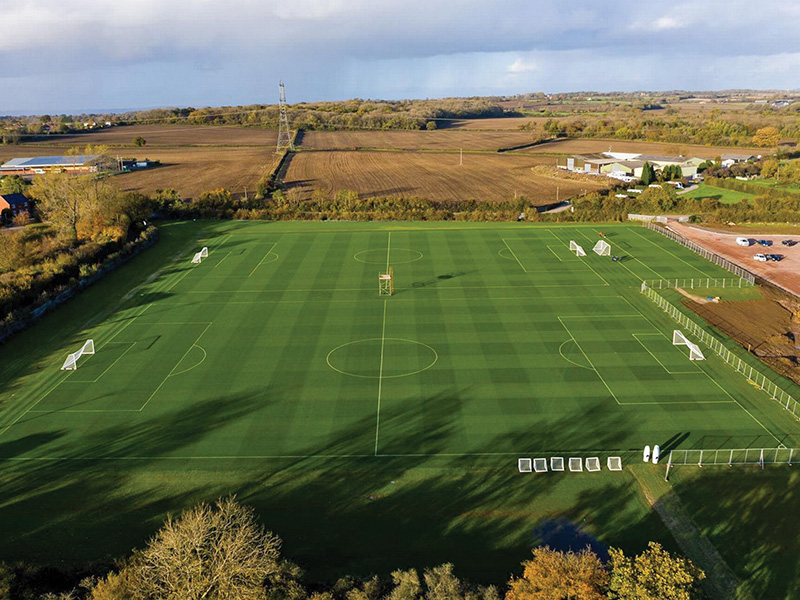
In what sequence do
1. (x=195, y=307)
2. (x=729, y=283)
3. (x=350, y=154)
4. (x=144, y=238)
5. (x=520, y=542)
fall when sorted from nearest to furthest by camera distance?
(x=520, y=542), (x=195, y=307), (x=729, y=283), (x=144, y=238), (x=350, y=154)

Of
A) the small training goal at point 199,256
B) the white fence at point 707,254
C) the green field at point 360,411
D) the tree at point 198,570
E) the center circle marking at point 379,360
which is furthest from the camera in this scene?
the small training goal at point 199,256

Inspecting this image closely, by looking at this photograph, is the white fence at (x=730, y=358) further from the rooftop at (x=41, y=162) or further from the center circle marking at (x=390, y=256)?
the rooftop at (x=41, y=162)

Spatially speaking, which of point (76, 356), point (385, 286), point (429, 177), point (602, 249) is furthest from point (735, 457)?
point (429, 177)

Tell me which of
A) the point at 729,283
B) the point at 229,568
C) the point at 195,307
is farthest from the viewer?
the point at 729,283

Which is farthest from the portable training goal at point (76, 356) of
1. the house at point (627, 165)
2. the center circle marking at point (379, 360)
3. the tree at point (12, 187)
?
the house at point (627, 165)

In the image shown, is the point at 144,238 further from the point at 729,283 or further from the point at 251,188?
the point at 729,283

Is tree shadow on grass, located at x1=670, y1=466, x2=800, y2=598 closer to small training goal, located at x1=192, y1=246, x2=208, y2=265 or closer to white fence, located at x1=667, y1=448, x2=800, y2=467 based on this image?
white fence, located at x1=667, y1=448, x2=800, y2=467

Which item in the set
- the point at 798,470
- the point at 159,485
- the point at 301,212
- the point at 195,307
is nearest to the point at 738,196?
the point at 301,212

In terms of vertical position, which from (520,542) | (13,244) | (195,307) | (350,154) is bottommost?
(520,542)

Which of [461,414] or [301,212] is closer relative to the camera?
[461,414]
